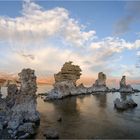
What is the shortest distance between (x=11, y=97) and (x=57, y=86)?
2576 inches

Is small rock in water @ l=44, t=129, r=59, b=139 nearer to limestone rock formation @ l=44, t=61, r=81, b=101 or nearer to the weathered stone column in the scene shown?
the weathered stone column

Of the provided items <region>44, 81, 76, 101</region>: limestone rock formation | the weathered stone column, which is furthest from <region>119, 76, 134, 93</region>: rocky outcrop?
the weathered stone column

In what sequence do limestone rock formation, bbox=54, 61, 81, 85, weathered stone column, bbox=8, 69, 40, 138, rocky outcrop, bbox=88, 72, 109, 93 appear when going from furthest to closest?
rocky outcrop, bbox=88, 72, 109, 93 → limestone rock formation, bbox=54, 61, 81, 85 → weathered stone column, bbox=8, 69, 40, 138

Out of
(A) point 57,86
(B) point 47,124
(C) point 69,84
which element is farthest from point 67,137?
(C) point 69,84

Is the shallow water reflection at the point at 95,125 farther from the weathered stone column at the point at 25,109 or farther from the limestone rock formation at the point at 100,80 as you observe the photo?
the limestone rock formation at the point at 100,80

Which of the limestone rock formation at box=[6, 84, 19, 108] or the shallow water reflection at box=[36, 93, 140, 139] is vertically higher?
the limestone rock formation at box=[6, 84, 19, 108]

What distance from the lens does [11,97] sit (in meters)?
66.1

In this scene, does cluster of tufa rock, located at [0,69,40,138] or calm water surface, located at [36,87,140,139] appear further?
cluster of tufa rock, located at [0,69,40,138]

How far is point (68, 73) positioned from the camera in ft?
467

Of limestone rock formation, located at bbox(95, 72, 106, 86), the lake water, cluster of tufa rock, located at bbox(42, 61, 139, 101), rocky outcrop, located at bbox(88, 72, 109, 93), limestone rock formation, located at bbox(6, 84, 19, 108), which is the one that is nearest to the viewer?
the lake water

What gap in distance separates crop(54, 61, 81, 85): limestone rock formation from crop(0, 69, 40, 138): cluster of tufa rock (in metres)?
71.3

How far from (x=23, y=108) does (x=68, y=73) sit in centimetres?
8340

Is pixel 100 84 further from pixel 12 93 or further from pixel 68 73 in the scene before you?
pixel 12 93

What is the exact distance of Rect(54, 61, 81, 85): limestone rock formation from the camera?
138 metres
